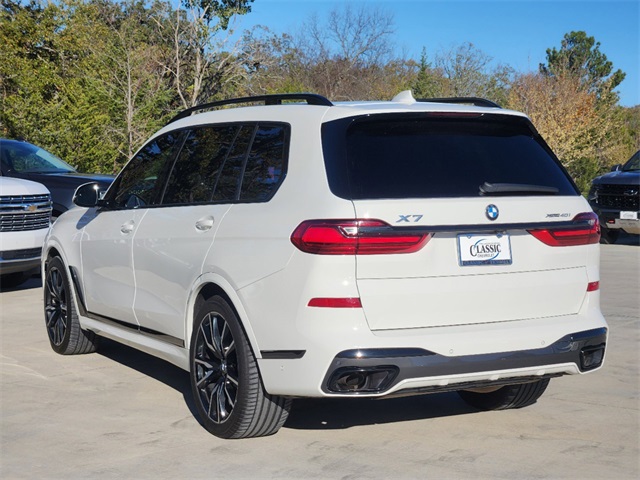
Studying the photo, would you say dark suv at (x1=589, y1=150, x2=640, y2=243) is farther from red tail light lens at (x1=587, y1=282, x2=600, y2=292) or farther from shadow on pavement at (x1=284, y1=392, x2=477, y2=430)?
red tail light lens at (x1=587, y1=282, x2=600, y2=292)

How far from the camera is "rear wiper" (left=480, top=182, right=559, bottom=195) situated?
5.03 metres

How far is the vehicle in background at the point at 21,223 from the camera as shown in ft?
36.1

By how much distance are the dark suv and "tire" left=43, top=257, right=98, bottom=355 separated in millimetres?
12529

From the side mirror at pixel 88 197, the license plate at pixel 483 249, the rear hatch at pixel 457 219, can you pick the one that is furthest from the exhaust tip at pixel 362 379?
the side mirror at pixel 88 197

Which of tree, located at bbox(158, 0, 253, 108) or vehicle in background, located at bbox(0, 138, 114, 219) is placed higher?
tree, located at bbox(158, 0, 253, 108)

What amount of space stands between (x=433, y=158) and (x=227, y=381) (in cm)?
163

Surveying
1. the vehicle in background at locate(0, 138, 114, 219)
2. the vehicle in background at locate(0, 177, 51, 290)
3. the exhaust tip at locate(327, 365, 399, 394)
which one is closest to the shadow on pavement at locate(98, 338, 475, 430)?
the exhaust tip at locate(327, 365, 399, 394)

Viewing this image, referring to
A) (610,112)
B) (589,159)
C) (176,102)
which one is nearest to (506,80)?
(610,112)

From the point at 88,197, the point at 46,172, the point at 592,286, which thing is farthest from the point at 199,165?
the point at 46,172

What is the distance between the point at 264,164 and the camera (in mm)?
5383

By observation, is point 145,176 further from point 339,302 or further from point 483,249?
point 483,249

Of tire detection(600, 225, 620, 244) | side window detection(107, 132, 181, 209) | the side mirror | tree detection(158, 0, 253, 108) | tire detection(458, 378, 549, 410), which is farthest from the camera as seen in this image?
tree detection(158, 0, 253, 108)

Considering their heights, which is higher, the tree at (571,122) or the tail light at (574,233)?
the tree at (571,122)

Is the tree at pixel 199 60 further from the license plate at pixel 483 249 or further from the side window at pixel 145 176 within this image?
the license plate at pixel 483 249
